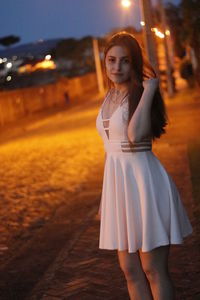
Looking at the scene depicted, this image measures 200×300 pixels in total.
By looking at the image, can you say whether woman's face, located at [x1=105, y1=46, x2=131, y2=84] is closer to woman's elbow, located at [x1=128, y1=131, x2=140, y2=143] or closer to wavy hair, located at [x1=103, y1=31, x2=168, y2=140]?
wavy hair, located at [x1=103, y1=31, x2=168, y2=140]

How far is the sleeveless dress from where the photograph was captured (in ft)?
10.8

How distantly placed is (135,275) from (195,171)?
6.87 metres

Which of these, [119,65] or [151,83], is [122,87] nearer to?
[119,65]

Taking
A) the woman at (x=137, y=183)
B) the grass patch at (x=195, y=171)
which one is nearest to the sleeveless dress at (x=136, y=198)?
the woman at (x=137, y=183)

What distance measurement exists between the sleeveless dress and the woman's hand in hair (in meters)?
0.16

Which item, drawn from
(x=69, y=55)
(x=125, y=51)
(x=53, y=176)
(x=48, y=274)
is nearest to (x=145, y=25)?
(x=53, y=176)

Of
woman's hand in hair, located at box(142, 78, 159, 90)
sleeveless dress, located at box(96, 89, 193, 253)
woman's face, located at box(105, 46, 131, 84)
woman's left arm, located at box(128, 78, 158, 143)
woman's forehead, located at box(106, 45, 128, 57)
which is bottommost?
sleeveless dress, located at box(96, 89, 193, 253)

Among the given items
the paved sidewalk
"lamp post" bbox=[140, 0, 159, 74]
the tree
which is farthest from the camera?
the tree

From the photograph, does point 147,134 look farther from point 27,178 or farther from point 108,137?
point 27,178

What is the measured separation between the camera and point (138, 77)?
11.3ft

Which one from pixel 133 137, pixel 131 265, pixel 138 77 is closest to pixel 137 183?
pixel 133 137

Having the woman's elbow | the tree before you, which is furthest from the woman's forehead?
the tree

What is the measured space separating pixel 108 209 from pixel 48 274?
254 centimetres

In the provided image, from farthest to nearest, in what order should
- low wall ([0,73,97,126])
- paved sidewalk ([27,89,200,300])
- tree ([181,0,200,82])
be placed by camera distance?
low wall ([0,73,97,126]) < tree ([181,0,200,82]) < paved sidewalk ([27,89,200,300])
